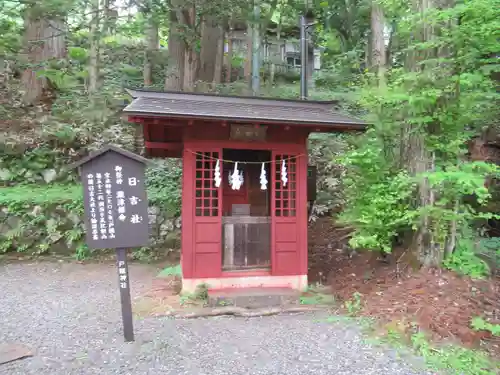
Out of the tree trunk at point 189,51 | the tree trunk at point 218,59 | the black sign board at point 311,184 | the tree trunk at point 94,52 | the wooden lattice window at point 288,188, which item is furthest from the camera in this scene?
the tree trunk at point 218,59

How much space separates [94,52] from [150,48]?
129 inches

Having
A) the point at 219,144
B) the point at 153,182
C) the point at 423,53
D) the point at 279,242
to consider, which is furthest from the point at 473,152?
the point at 153,182

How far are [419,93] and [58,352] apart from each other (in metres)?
5.99

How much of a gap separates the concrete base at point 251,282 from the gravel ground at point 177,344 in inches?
41.6

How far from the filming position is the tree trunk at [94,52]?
36.4ft

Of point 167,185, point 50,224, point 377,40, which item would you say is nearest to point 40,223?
point 50,224

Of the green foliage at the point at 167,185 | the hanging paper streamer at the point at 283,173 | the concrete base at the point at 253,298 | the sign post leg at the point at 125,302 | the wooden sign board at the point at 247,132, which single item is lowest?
the concrete base at the point at 253,298

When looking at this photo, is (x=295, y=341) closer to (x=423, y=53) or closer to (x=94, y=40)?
(x=423, y=53)

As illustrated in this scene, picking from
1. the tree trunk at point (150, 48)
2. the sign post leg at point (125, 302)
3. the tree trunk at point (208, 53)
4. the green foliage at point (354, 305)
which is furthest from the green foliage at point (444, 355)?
the tree trunk at point (208, 53)

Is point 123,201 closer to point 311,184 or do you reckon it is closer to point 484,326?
point 311,184

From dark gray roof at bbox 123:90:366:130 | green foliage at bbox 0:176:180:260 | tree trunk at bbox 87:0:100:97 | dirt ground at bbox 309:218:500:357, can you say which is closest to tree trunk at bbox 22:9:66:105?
tree trunk at bbox 87:0:100:97

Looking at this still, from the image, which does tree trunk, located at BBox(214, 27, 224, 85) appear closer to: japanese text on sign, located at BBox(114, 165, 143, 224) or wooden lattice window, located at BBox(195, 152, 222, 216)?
wooden lattice window, located at BBox(195, 152, 222, 216)

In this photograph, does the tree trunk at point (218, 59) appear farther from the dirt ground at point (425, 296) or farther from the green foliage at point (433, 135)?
the dirt ground at point (425, 296)

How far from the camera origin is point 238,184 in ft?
21.8
